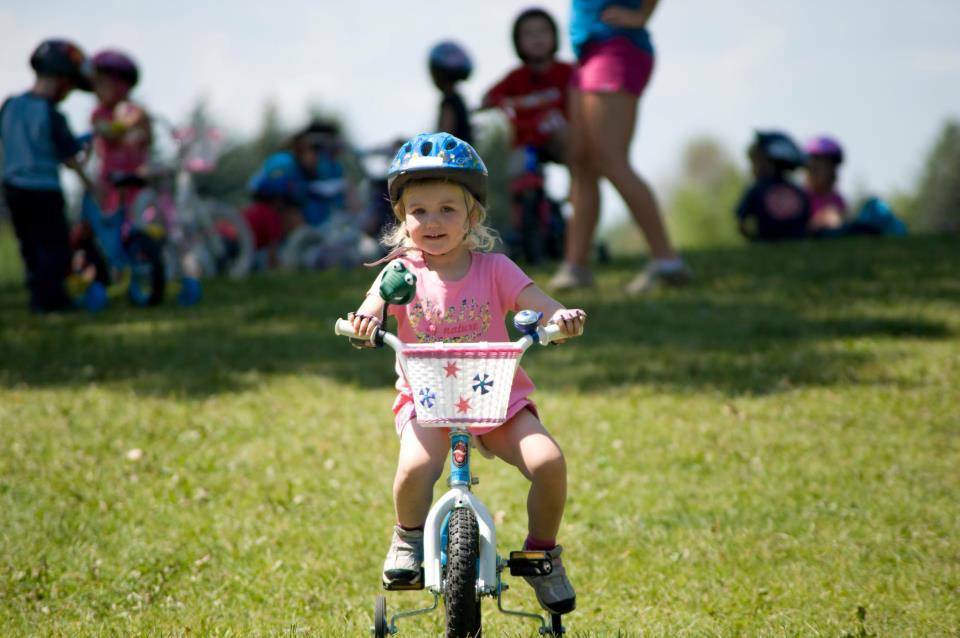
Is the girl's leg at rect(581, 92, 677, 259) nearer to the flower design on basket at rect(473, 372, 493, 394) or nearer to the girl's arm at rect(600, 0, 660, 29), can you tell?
the girl's arm at rect(600, 0, 660, 29)

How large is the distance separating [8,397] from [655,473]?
4090mm

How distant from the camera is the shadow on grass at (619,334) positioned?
7.21 meters

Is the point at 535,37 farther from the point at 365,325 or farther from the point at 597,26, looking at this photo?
the point at 365,325

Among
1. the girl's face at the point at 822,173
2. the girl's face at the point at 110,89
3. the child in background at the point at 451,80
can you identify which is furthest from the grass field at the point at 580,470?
the girl's face at the point at 822,173

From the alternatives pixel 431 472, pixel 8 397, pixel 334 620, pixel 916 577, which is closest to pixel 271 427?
pixel 8 397

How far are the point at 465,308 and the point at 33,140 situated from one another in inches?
297

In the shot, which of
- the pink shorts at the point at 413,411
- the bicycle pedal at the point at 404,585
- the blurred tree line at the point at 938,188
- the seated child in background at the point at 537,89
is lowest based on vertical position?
the blurred tree line at the point at 938,188

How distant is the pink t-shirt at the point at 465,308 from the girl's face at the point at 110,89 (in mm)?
9419

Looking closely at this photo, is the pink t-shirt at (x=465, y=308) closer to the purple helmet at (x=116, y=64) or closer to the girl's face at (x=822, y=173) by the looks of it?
the purple helmet at (x=116, y=64)

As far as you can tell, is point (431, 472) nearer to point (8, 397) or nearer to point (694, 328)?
point (8, 397)

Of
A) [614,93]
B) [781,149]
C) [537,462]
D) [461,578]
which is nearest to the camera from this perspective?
[461,578]

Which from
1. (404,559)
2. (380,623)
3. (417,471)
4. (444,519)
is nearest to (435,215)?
(417,471)

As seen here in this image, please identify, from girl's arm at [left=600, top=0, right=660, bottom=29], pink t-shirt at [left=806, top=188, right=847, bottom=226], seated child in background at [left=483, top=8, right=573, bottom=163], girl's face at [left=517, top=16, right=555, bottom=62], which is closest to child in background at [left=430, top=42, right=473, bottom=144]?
seated child in background at [left=483, top=8, right=573, bottom=163]

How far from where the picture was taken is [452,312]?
352cm
